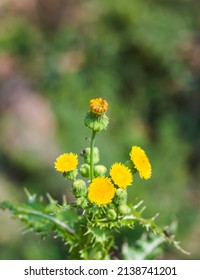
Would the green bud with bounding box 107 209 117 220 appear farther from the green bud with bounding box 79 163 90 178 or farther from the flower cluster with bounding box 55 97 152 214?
the green bud with bounding box 79 163 90 178

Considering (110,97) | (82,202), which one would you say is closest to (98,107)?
(82,202)


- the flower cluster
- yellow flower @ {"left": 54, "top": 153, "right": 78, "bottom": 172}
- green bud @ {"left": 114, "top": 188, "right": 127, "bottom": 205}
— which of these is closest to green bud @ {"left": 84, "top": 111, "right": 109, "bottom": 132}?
the flower cluster

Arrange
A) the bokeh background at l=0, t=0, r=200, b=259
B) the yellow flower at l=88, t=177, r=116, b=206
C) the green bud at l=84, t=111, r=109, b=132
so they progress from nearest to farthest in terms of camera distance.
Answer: the yellow flower at l=88, t=177, r=116, b=206
the green bud at l=84, t=111, r=109, b=132
the bokeh background at l=0, t=0, r=200, b=259

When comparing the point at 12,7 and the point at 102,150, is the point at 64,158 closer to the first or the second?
the point at 102,150

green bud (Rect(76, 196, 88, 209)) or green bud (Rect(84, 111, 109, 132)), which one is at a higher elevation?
Result: green bud (Rect(84, 111, 109, 132))

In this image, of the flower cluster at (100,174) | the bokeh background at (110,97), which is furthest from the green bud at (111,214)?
the bokeh background at (110,97)

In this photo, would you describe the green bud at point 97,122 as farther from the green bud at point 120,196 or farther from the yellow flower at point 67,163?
the green bud at point 120,196
